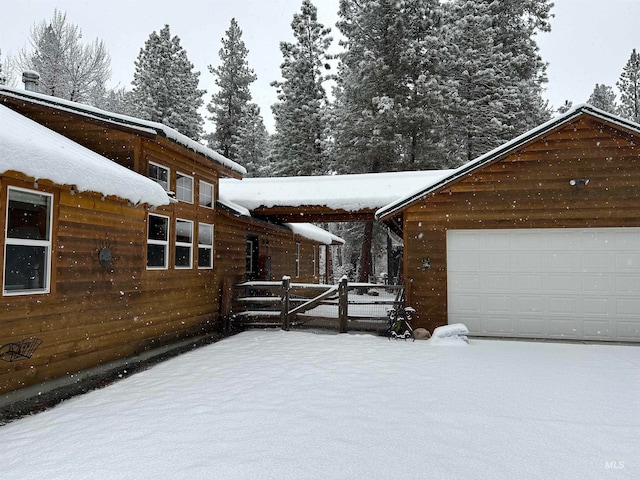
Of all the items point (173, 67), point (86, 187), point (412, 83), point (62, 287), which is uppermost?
point (173, 67)

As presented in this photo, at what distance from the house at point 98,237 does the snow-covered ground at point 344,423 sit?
1.08m

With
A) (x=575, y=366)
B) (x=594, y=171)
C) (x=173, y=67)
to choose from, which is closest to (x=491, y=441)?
(x=575, y=366)

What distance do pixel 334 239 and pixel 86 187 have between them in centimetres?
1940

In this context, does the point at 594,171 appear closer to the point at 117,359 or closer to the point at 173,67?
the point at 117,359

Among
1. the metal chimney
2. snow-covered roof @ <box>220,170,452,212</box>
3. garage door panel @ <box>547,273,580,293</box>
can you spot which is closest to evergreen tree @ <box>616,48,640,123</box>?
snow-covered roof @ <box>220,170,452,212</box>

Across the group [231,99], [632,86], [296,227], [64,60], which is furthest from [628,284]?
[64,60]

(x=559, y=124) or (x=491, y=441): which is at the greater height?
(x=559, y=124)

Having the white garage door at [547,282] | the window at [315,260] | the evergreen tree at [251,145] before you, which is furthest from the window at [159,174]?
the evergreen tree at [251,145]

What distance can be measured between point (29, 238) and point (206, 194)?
5096 mm

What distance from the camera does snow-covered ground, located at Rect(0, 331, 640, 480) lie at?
3547mm

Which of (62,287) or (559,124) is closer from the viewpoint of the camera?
(62,287)

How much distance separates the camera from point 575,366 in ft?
22.9

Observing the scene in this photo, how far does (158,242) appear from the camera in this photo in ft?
27.9

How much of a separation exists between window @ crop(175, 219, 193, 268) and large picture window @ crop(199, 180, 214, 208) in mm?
851
